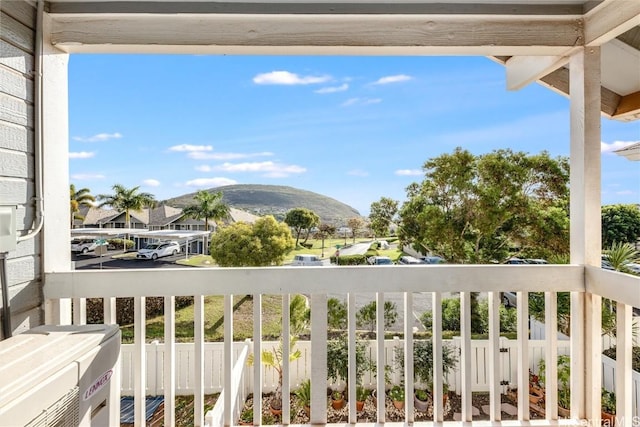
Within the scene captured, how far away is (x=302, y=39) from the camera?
151cm

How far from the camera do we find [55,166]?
57.5 inches

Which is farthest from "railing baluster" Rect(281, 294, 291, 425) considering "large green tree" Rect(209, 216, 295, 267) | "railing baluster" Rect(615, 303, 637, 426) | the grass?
"railing baluster" Rect(615, 303, 637, 426)

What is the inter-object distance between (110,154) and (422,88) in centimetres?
222

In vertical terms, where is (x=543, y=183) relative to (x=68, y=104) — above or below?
below

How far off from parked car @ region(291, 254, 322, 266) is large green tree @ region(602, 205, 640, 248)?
1.52 metres

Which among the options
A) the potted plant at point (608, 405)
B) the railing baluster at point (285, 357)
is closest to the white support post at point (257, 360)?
the railing baluster at point (285, 357)

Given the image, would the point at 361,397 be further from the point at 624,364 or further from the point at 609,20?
the point at 609,20

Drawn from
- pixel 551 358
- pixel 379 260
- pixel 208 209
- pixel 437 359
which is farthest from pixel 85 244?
pixel 551 358

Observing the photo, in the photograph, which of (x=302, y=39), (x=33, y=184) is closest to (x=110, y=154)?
(x=33, y=184)

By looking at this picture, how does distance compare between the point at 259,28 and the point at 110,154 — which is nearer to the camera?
the point at 259,28

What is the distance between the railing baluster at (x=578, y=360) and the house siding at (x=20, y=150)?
2.46m

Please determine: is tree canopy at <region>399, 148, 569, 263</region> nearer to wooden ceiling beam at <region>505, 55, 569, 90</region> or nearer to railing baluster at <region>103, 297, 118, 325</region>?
wooden ceiling beam at <region>505, 55, 569, 90</region>

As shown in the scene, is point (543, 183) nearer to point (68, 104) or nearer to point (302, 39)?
point (302, 39)

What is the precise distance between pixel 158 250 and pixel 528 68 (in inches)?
91.8
